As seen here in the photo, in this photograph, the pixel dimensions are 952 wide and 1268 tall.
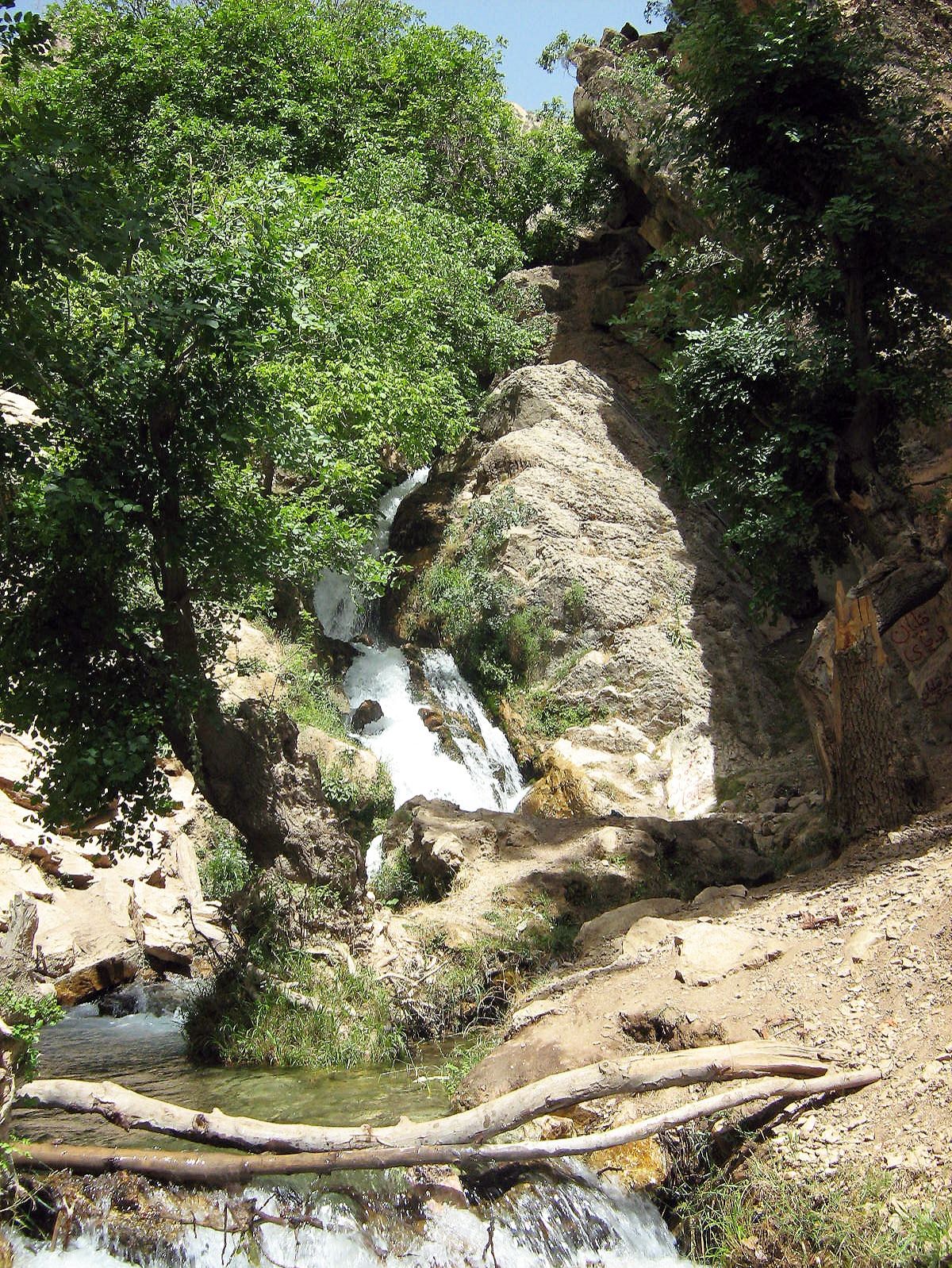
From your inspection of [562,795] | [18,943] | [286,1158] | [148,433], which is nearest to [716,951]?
[286,1158]

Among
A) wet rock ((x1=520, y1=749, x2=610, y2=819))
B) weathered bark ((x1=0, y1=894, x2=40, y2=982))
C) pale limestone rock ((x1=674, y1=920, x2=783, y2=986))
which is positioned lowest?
pale limestone rock ((x1=674, y1=920, x2=783, y2=986))

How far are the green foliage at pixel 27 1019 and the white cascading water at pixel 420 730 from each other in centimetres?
859

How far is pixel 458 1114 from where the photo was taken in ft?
17.7

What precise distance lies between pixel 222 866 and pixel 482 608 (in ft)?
23.5

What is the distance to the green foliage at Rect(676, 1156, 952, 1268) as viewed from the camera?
4324 mm

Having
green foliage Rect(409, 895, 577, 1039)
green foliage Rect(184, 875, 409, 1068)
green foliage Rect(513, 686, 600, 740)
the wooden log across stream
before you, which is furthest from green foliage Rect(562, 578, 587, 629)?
the wooden log across stream

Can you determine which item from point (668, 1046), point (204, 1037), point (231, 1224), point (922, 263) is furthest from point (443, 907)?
point (922, 263)

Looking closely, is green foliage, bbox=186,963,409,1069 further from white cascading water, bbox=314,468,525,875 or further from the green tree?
white cascading water, bbox=314,468,525,875

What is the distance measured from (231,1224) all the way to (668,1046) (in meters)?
2.78

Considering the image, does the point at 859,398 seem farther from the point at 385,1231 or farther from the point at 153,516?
the point at 385,1231

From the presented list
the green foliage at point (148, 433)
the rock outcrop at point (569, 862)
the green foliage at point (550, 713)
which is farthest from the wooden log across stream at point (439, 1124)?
the green foliage at point (550, 713)

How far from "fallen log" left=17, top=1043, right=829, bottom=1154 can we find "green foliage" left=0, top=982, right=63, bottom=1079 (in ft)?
0.54

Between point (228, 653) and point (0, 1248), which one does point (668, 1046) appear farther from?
point (228, 653)

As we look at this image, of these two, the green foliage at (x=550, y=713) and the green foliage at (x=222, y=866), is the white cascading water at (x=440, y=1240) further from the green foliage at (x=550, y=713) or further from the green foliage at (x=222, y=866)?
the green foliage at (x=550, y=713)
